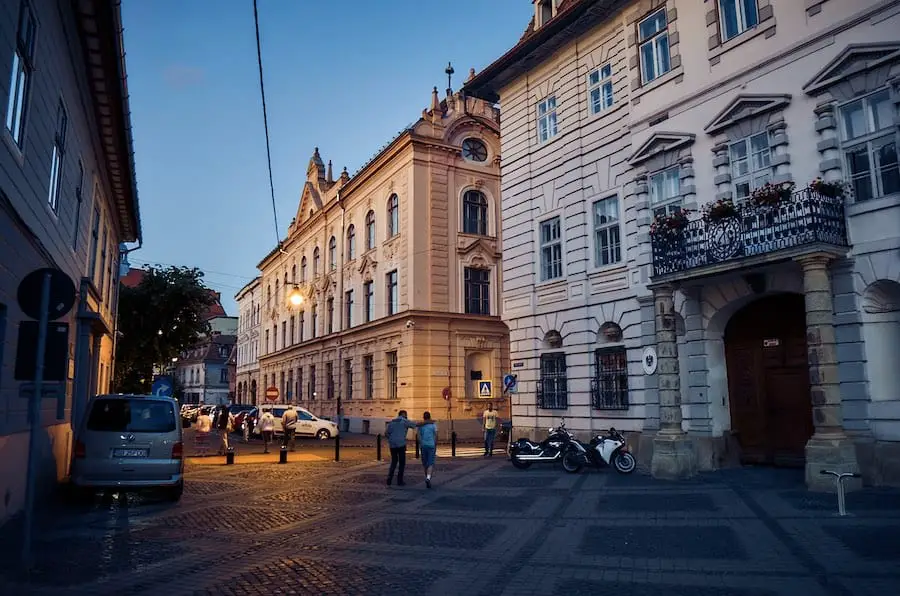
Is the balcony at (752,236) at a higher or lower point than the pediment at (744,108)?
lower

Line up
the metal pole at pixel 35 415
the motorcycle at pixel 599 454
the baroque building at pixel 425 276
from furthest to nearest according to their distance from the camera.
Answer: the baroque building at pixel 425 276 → the motorcycle at pixel 599 454 → the metal pole at pixel 35 415

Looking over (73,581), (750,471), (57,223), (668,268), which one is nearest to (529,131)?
(668,268)

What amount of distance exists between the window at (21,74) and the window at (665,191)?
13426 millimetres

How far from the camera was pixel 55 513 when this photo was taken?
11.3 meters

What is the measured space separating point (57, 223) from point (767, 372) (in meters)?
15.4

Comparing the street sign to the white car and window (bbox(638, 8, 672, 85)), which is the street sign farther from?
the white car

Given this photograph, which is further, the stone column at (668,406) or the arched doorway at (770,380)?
the arched doorway at (770,380)

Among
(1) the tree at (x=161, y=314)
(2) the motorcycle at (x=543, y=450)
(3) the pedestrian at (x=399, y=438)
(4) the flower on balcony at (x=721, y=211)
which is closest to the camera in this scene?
(4) the flower on balcony at (x=721, y=211)

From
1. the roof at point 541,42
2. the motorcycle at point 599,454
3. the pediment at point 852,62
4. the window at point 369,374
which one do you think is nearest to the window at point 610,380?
the motorcycle at point 599,454

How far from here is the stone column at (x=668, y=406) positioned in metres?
15.3

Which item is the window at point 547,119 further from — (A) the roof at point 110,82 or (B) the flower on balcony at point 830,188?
(A) the roof at point 110,82

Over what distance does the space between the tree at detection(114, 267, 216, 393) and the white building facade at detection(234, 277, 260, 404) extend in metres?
36.9

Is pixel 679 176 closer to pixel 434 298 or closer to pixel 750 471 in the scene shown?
pixel 750 471

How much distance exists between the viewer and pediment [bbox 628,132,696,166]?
654 inches
